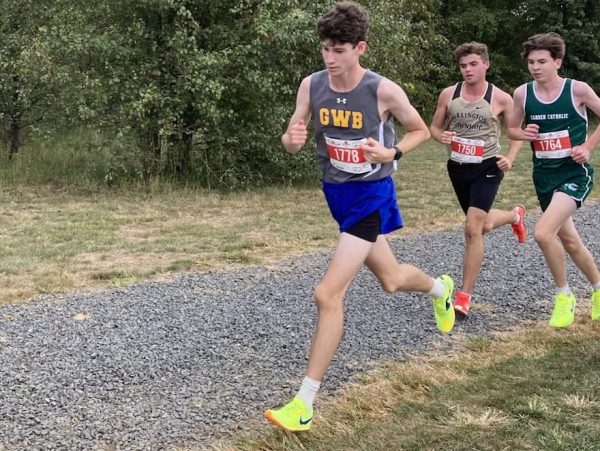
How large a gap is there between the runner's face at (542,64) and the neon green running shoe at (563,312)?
1.58 metres

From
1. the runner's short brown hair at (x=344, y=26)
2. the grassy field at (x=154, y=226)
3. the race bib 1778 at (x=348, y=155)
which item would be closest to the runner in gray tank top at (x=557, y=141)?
the race bib 1778 at (x=348, y=155)

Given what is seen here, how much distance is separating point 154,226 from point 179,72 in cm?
326

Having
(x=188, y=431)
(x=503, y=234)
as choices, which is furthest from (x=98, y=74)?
(x=188, y=431)

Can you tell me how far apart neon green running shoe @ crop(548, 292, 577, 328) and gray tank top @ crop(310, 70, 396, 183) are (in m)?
1.98

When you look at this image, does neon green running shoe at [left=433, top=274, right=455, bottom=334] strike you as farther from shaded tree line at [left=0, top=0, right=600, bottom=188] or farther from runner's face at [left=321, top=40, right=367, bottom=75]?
shaded tree line at [left=0, top=0, right=600, bottom=188]

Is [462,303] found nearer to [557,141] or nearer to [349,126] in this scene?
[557,141]

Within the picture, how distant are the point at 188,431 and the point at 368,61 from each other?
10.1 metres

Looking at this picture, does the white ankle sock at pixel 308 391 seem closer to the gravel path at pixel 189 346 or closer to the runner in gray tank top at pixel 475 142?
the gravel path at pixel 189 346

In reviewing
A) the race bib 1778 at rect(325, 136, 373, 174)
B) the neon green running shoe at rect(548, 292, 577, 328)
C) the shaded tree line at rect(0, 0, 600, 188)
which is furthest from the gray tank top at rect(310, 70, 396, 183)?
the shaded tree line at rect(0, 0, 600, 188)

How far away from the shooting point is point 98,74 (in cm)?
1160

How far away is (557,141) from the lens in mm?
5195

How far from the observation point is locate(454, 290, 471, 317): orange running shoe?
5473 mm

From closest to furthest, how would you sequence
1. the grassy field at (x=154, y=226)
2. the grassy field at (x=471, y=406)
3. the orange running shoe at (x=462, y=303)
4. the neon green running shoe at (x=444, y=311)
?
the grassy field at (x=471, y=406) < the neon green running shoe at (x=444, y=311) < the orange running shoe at (x=462, y=303) < the grassy field at (x=154, y=226)

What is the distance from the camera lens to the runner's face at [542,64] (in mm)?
5098
